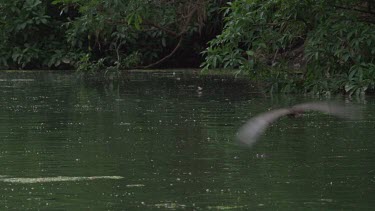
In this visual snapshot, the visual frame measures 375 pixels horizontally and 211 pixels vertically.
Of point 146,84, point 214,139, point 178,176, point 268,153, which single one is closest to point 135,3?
point 146,84

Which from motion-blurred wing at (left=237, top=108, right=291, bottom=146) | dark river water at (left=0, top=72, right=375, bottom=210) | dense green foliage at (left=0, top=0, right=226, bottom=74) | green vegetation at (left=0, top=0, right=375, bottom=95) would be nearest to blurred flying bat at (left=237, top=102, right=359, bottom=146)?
motion-blurred wing at (left=237, top=108, right=291, bottom=146)

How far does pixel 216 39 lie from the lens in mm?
17125

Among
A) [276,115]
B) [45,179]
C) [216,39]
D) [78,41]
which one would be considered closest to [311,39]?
[216,39]

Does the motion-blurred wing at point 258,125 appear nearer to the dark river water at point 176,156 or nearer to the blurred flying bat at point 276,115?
the blurred flying bat at point 276,115

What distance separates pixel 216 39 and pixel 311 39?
1.38 meters

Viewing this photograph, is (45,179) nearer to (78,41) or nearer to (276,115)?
(276,115)

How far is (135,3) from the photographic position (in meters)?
19.8

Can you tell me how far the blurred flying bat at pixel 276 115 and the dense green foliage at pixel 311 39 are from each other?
2237 millimetres

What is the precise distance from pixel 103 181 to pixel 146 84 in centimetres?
1155

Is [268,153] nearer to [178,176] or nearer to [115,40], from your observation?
[178,176]

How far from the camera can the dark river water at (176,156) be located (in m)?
7.95

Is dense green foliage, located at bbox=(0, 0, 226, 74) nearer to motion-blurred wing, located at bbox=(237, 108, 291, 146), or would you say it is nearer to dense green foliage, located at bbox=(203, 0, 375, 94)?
dense green foliage, located at bbox=(203, 0, 375, 94)

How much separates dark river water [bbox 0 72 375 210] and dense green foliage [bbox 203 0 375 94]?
0.56 metres

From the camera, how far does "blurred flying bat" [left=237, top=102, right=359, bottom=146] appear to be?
32.5ft
